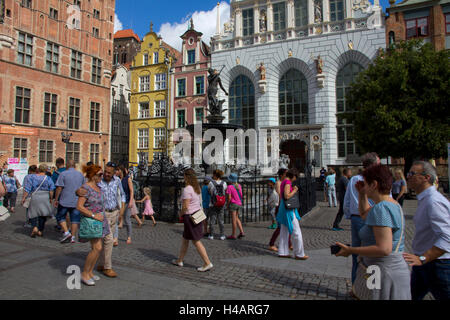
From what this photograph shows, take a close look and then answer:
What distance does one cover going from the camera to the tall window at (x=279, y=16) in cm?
2877

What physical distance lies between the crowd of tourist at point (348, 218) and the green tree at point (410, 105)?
921 centimetres

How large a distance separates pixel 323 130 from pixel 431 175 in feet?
83.2

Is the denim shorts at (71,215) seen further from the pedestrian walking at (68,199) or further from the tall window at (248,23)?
the tall window at (248,23)

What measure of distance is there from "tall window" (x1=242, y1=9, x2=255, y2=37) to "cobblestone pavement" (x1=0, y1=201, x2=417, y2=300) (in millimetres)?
26228

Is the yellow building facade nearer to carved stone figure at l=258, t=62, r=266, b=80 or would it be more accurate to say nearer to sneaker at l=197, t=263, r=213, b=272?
carved stone figure at l=258, t=62, r=266, b=80

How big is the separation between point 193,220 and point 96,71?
33.5m

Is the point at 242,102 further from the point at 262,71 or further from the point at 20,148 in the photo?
the point at 20,148

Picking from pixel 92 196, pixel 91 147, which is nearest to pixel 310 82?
pixel 91 147

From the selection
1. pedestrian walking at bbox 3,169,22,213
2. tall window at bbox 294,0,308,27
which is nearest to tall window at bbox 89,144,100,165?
pedestrian walking at bbox 3,169,22,213

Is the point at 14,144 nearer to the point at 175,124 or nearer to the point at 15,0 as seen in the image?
the point at 15,0

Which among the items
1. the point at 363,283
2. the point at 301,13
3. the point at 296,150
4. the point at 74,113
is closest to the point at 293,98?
the point at 296,150

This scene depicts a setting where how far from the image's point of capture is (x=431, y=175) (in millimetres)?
2576

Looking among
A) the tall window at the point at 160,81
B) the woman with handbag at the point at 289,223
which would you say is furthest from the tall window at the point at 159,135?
the woman with handbag at the point at 289,223
